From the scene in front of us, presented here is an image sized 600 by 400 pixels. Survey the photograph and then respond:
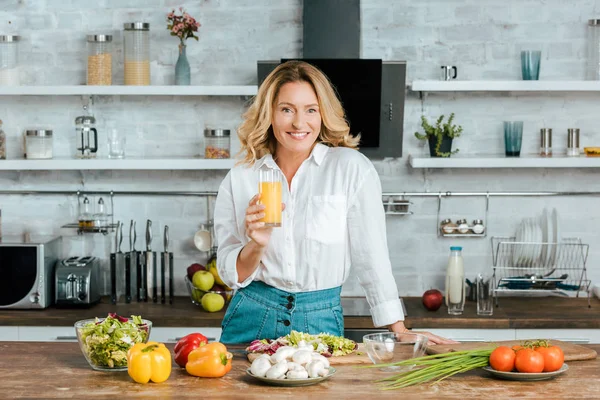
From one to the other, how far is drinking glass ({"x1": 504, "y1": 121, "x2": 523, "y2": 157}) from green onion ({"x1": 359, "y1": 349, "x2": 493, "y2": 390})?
2.37 metres

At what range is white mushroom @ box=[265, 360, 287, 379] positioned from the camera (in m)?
2.16

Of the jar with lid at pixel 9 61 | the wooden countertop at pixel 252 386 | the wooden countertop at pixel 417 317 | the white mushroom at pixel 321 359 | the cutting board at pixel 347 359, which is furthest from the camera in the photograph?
the jar with lid at pixel 9 61

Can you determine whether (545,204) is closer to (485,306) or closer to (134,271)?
(485,306)

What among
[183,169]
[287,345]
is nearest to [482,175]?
[183,169]

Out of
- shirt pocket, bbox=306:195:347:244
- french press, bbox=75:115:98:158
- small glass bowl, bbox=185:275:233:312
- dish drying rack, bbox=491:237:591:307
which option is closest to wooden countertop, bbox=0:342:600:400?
shirt pocket, bbox=306:195:347:244

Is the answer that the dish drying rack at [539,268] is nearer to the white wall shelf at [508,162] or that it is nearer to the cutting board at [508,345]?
the white wall shelf at [508,162]

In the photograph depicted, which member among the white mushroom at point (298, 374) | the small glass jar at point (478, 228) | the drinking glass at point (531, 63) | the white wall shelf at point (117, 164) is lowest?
the white mushroom at point (298, 374)

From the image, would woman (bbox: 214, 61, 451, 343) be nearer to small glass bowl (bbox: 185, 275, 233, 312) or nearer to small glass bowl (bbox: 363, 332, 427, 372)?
small glass bowl (bbox: 363, 332, 427, 372)

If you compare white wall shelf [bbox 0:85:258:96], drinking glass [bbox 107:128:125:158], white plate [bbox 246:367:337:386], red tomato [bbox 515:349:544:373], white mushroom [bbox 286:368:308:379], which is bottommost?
white plate [bbox 246:367:337:386]

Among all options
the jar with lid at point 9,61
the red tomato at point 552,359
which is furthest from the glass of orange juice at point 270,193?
the jar with lid at point 9,61

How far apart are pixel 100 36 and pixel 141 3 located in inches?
12.6

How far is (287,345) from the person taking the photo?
93.2 inches

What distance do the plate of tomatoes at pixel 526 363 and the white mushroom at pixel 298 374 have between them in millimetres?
471

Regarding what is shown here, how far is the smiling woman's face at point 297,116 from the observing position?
2678 mm
